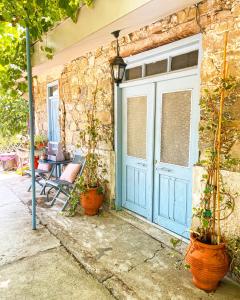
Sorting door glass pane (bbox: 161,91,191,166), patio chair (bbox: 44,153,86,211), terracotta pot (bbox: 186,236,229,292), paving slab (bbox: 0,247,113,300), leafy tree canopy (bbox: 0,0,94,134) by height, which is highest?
leafy tree canopy (bbox: 0,0,94,134)

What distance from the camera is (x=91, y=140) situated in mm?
4230

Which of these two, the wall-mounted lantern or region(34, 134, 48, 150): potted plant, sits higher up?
the wall-mounted lantern

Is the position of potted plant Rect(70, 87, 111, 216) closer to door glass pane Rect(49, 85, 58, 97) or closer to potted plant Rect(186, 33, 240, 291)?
door glass pane Rect(49, 85, 58, 97)

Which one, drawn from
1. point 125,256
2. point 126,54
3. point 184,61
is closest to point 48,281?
point 125,256

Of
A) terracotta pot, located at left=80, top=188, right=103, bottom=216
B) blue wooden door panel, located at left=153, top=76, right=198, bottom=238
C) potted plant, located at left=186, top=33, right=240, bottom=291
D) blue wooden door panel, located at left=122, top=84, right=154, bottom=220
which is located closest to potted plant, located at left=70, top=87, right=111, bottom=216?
terracotta pot, located at left=80, top=188, right=103, bottom=216

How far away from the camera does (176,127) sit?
3094 millimetres

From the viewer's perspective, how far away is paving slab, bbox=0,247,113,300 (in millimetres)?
2152

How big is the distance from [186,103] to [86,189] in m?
1.95

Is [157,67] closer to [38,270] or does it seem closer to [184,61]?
[184,61]

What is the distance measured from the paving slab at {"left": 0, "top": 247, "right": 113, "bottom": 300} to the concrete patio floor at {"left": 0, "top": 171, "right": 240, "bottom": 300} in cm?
7

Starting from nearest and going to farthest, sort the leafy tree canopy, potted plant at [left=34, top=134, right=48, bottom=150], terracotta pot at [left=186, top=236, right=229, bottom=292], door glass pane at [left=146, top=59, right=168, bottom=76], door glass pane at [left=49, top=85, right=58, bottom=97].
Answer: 1. terracotta pot at [left=186, top=236, right=229, bottom=292]
2. the leafy tree canopy
3. door glass pane at [left=146, top=59, right=168, bottom=76]
4. door glass pane at [left=49, top=85, right=58, bottom=97]
5. potted plant at [left=34, top=134, right=48, bottom=150]

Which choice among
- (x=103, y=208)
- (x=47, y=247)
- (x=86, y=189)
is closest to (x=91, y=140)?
(x=86, y=189)

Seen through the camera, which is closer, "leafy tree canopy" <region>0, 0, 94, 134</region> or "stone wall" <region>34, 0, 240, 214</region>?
"stone wall" <region>34, 0, 240, 214</region>

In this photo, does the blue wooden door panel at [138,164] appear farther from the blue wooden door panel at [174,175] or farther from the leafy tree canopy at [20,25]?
the leafy tree canopy at [20,25]
